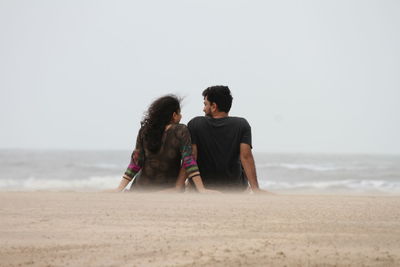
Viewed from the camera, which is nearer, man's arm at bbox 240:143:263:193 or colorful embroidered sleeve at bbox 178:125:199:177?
colorful embroidered sleeve at bbox 178:125:199:177

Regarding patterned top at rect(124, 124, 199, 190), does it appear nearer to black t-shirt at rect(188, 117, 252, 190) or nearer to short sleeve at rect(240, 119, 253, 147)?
black t-shirt at rect(188, 117, 252, 190)

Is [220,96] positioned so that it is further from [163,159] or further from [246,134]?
[163,159]

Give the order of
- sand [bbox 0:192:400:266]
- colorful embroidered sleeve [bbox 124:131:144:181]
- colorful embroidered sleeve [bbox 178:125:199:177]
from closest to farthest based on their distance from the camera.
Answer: sand [bbox 0:192:400:266] < colorful embroidered sleeve [bbox 178:125:199:177] < colorful embroidered sleeve [bbox 124:131:144:181]

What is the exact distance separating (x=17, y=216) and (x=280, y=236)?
1.95 metres

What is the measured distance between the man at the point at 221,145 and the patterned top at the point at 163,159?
23cm

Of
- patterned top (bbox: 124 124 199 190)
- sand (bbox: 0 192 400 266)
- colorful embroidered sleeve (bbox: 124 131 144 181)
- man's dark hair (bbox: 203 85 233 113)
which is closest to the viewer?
Result: sand (bbox: 0 192 400 266)

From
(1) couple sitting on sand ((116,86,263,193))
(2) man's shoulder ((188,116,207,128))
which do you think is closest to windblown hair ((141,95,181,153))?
(1) couple sitting on sand ((116,86,263,193))

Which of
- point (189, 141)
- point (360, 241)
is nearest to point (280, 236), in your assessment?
point (360, 241)

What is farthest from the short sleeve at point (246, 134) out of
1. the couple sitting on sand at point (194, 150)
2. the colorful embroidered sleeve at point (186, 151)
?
the colorful embroidered sleeve at point (186, 151)

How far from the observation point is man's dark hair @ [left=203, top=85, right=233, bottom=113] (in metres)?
6.29

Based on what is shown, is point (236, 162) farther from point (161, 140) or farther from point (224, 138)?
point (161, 140)

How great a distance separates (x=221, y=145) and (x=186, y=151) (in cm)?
48

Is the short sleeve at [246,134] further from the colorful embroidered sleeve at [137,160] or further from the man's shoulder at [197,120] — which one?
the colorful embroidered sleeve at [137,160]

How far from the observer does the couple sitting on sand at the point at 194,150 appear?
6062 mm
